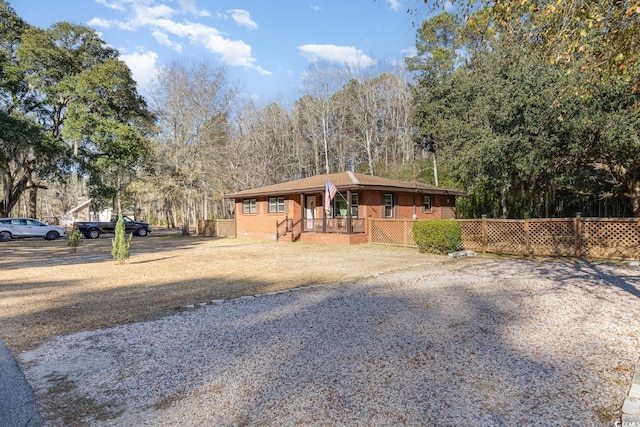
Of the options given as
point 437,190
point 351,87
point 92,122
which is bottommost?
point 437,190

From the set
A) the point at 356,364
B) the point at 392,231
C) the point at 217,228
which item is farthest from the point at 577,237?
the point at 217,228

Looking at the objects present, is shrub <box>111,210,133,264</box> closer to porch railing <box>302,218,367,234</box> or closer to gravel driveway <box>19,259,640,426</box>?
gravel driveway <box>19,259,640,426</box>

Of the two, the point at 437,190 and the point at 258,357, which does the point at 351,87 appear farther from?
the point at 258,357

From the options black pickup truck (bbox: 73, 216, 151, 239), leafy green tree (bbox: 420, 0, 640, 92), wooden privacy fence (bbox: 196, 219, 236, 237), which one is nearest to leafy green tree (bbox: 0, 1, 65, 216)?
black pickup truck (bbox: 73, 216, 151, 239)

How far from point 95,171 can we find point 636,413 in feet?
92.7

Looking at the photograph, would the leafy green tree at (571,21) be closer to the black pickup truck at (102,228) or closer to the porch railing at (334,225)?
the porch railing at (334,225)

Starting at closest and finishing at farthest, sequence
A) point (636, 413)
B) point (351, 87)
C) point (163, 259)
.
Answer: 1. point (636, 413)
2. point (163, 259)
3. point (351, 87)

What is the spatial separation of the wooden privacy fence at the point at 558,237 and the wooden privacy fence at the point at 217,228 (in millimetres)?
15707

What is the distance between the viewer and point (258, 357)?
12.2ft

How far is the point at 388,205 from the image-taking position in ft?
63.8

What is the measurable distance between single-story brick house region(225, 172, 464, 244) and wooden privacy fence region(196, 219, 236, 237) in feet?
2.80

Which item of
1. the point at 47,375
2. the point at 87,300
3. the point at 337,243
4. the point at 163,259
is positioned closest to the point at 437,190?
the point at 337,243

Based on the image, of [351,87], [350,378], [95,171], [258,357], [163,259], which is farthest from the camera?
[351,87]

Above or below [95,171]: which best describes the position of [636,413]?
below
